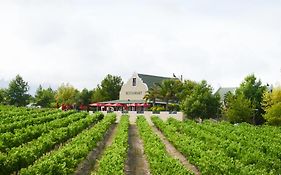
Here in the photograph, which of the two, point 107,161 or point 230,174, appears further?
point 107,161

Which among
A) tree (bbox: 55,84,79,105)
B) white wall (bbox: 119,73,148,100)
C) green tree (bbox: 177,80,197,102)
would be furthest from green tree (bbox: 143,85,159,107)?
tree (bbox: 55,84,79,105)

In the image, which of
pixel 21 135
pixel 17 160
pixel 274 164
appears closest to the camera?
pixel 17 160

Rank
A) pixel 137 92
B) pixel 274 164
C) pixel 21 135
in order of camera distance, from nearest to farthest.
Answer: pixel 274 164, pixel 21 135, pixel 137 92

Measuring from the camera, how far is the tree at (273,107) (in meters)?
57.7

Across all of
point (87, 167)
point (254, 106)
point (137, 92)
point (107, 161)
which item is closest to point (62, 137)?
point (87, 167)

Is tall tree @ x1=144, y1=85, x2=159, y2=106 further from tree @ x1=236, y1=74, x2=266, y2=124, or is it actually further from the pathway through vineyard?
the pathway through vineyard

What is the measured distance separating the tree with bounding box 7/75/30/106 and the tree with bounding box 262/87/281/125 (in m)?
53.0

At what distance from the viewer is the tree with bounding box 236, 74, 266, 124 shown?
67938 millimetres

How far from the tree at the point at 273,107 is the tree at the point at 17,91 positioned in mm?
52983

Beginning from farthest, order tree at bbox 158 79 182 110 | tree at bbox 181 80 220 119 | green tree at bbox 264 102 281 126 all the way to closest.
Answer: tree at bbox 158 79 182 110, tree at bbox 181 80 220 119, green tree at bbox 264 102 281 126

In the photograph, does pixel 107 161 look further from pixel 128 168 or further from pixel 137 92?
pixel 137 92

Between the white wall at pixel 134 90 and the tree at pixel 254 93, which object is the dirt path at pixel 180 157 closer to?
the tree at pixel 254 93

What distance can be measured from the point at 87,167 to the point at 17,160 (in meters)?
4.28

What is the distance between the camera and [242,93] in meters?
66.6
